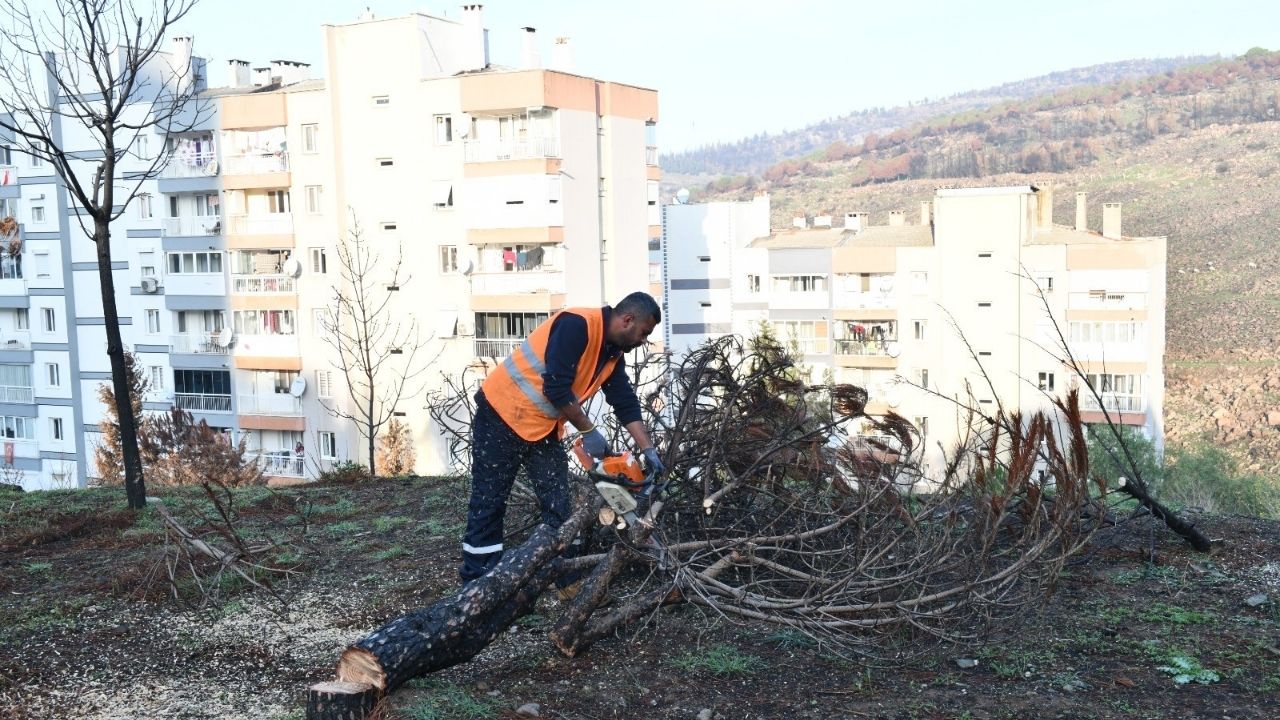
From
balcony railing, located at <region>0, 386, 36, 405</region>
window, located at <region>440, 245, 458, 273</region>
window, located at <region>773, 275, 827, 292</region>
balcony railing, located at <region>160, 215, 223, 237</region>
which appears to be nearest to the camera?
window, located at <region>440, 245, 458, 273</region>

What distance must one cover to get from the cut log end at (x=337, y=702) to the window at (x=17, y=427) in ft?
129

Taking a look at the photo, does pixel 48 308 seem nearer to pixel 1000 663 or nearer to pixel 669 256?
pixel 669 256

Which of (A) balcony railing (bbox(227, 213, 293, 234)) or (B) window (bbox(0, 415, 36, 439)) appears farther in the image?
(B) window (bbox(0, 415, 36, 439))

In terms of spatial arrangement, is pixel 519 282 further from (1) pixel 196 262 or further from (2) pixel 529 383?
(2) pixel 529 383

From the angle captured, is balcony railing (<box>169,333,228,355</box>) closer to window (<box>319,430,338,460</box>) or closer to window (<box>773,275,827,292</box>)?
window (<box>319,430,338,460</box>)

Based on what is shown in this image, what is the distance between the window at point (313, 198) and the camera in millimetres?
31703

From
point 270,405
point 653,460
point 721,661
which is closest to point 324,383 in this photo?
point 270,405

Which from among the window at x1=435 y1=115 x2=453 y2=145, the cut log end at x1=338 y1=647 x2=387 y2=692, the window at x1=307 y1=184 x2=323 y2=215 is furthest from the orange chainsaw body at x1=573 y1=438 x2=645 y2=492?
the window at x1=307 y1=184 x2=323 y2=215

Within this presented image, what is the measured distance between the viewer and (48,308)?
3809 centimetres

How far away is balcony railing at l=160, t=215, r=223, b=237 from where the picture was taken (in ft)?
109

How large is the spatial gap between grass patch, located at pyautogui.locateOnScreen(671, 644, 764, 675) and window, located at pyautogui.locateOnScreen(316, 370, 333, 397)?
28531mm

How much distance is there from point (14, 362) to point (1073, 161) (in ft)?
226

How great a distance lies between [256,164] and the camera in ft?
107

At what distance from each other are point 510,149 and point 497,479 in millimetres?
24829
